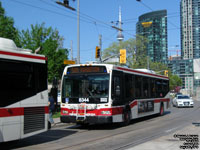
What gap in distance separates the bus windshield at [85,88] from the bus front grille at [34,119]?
4.06 meters

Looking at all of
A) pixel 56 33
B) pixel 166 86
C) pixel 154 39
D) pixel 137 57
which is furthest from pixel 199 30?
pixel 166 86

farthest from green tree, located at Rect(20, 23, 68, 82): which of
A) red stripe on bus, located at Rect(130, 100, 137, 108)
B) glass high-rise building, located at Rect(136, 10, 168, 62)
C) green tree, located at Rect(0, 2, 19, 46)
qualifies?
glass high-rise building, located at Rect(136, 10, 168, 62)

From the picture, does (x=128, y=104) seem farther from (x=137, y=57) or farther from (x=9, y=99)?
(x=137, y=57)

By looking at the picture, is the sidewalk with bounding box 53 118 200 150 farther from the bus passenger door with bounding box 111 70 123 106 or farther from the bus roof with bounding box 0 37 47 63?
the bus roof with bounding box 0 37 47 63

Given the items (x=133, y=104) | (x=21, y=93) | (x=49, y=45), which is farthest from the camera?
(x=49, y=45)

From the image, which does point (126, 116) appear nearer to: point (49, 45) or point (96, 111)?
point (96, 111)

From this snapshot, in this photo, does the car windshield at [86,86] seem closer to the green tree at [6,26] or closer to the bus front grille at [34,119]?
the bus front grille at [34,119]

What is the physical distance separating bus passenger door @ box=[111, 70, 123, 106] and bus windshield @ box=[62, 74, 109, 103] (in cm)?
41

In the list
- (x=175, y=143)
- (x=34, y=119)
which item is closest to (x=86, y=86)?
(x=34, y=119)

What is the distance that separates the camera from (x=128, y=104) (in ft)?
53.4

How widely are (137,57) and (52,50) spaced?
33149mm

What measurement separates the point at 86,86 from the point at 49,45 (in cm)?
2503

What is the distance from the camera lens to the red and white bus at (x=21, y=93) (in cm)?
902

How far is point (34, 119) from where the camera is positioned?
10188mm
